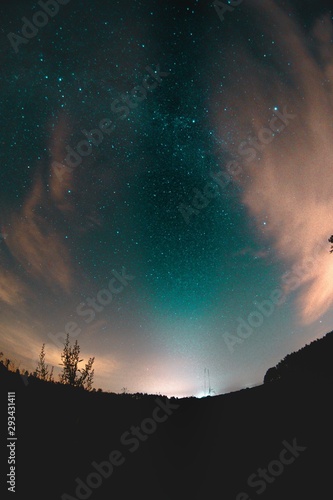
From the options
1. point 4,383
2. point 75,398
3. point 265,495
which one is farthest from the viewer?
point 75,398

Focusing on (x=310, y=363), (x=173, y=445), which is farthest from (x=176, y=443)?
(x=310, y=363)

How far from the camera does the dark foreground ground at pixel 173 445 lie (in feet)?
25.1

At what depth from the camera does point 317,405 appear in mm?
8461

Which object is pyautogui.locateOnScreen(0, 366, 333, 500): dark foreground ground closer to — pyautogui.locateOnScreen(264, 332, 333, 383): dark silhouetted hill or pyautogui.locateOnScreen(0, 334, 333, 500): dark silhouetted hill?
pyautogui.locateOnScreen(0, 334, 333, 500): dark silhouetted hill

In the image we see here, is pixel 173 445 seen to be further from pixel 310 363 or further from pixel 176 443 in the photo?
pixel 310 363

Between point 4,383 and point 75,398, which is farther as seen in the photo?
point 75,398

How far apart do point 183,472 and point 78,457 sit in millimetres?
3641

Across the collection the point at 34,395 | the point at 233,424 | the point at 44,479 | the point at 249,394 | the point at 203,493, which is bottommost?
the point at 203,493

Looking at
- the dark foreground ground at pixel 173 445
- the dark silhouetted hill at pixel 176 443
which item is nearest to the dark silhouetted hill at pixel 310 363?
the dark silhouetted hill at pixel 176 443

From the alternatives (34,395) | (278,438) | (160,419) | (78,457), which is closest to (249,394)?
(278,438)

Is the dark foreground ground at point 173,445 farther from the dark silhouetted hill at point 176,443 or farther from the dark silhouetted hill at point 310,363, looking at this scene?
the dark silhouetted hill at point 310,363

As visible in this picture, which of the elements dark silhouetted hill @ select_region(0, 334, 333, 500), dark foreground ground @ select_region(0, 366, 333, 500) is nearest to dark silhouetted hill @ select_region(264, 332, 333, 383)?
dark silhouetted hill @ select_region(0, 334, 333, 500)

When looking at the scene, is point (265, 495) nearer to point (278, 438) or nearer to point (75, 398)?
point (278, 438)

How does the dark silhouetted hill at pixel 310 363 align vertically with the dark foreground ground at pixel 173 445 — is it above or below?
above
